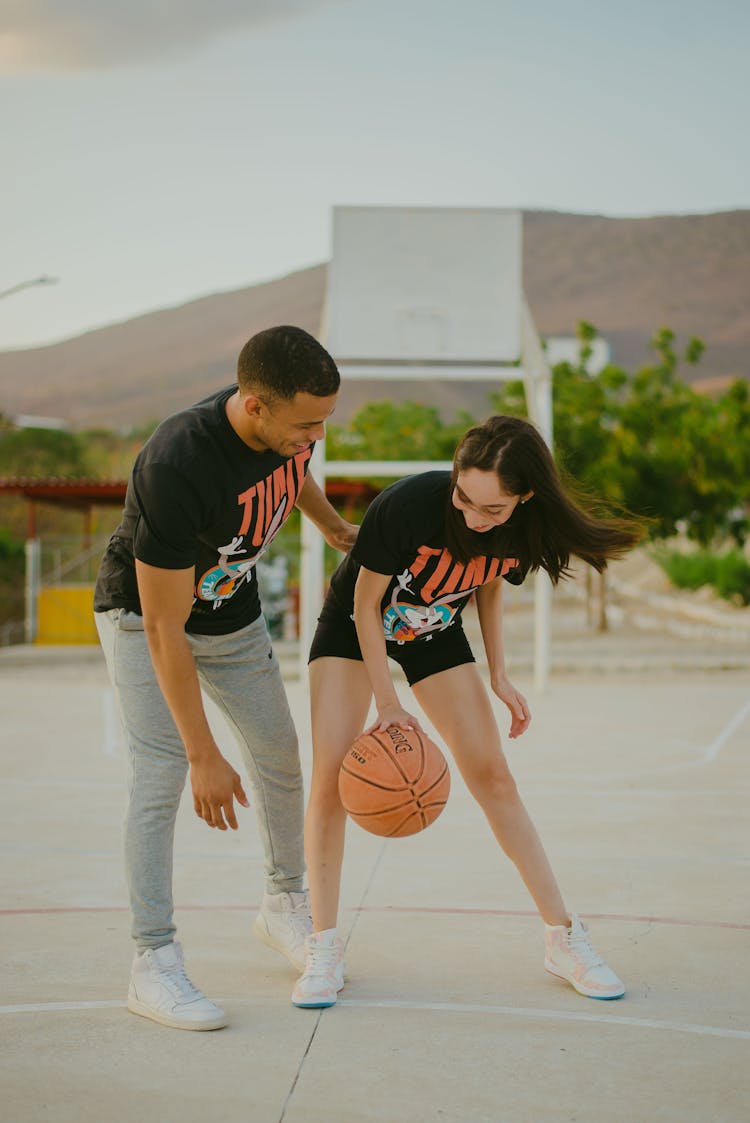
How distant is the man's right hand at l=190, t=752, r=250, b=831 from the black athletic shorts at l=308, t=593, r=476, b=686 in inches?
32.3

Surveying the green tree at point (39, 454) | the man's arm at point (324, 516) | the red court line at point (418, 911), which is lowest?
the green tree at point (39, 454)

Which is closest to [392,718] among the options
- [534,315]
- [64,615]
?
[64,615]

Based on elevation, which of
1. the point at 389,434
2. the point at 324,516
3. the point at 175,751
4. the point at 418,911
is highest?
the point at 324,516

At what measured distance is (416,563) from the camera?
4000 millimetres

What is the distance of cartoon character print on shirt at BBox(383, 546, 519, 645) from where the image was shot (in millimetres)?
4012

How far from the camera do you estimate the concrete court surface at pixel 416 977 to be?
10.5 feet

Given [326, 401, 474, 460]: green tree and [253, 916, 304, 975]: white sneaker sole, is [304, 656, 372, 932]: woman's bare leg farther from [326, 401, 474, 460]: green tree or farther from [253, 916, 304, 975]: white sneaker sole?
[326, 401, 474, 460]: green tree

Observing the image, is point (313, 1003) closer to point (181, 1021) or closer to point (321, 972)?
point (321, 972)

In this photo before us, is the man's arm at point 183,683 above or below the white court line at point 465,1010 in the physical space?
above

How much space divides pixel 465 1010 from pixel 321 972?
0.44m

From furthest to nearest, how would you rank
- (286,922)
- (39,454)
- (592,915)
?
(39,454), (592,915), (286,922)

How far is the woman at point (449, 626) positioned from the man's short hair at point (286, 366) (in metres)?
0.61

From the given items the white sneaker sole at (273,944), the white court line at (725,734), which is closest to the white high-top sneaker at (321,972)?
the white sneaker sole at (273,944)

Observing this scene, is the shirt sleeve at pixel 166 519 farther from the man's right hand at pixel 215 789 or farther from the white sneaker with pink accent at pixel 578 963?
the white sneaker with pink accent at pixel 578 963
